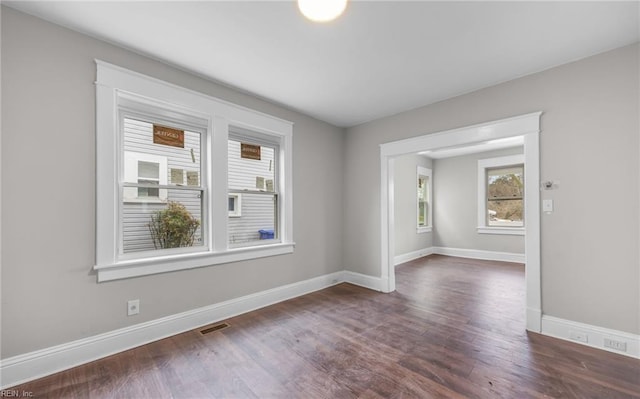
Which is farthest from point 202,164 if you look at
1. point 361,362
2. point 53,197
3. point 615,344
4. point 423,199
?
point 423,199

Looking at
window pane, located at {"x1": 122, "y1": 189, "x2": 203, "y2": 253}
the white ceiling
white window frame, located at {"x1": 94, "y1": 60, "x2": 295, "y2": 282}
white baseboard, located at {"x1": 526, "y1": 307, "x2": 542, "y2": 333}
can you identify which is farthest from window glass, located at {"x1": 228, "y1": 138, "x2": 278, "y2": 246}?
white baseboard, located at {"x1": 526, "y1": 307, "x2": 542, "y2": 333}

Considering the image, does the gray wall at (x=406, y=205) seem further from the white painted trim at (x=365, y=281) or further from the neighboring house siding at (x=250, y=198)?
the neighboring house siding at (x=250, y=198)

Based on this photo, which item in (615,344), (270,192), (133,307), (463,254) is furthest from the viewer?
(463,254)

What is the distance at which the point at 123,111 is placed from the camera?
2.49m

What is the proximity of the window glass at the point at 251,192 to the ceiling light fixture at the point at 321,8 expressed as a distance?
194 cm

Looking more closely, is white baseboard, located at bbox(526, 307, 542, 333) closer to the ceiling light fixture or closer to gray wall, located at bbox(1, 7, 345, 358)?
the ceiling light fixture

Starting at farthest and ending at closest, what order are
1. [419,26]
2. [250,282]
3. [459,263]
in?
[459,263], [250,282], [419,26]

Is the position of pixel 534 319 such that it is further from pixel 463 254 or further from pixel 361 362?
pixel 463 254

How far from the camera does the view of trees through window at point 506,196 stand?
6.08 meters

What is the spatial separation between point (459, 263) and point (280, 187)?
182 inches

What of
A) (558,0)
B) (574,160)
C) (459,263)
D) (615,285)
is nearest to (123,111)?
(558,0)

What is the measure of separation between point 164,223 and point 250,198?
1.06 m

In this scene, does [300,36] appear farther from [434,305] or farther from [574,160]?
[434,305]

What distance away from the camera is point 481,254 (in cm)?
638
